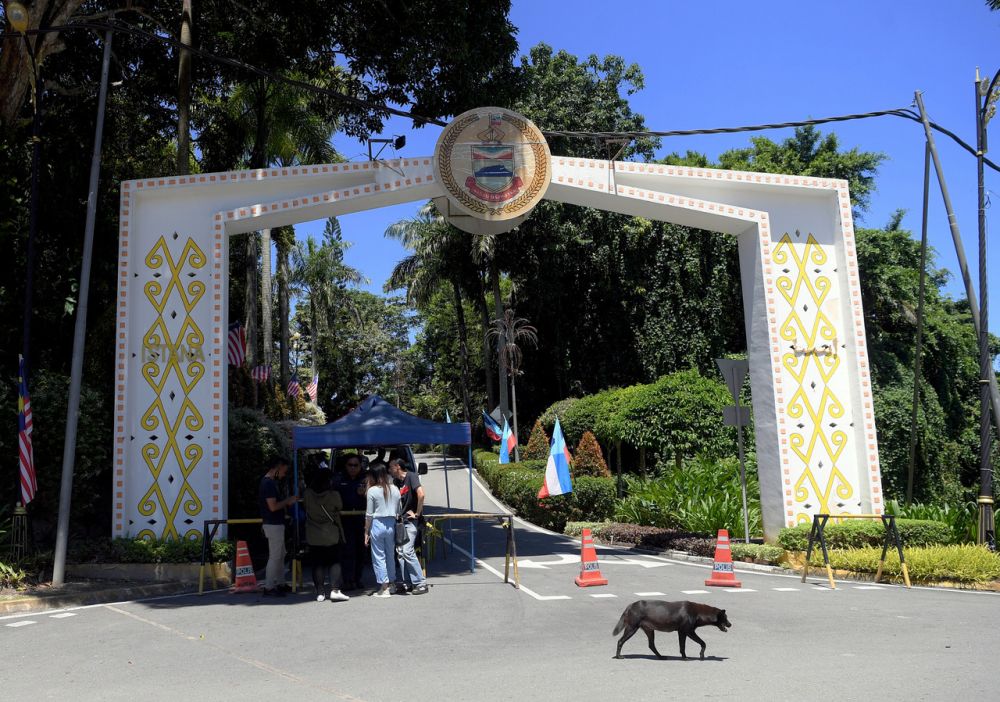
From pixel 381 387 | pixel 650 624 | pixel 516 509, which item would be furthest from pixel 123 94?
pixel 381 387

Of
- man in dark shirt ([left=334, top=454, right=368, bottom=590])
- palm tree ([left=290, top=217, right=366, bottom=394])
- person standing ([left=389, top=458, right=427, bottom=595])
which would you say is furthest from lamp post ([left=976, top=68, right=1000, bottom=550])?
palm tree ([left=290, top=217, right=366, bottom=394])

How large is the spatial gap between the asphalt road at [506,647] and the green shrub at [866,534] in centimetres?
117

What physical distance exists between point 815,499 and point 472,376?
39.6 metres

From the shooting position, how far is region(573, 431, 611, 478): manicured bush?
2323 cm

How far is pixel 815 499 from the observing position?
13.8 m

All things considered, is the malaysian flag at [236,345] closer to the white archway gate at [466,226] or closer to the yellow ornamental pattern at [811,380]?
the white archway gate at [466,226]

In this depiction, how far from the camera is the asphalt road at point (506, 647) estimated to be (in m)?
6.21

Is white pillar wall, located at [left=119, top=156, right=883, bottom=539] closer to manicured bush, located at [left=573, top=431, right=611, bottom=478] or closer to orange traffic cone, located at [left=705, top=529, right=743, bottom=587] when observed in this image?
orange traffic cone, located at [left=705, top=529, right=743, bottom=587]

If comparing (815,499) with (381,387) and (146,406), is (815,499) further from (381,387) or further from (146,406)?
(381,387)

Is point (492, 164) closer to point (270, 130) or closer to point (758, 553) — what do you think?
point (758, 553)

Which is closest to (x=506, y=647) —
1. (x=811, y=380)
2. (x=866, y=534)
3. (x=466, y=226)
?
(x=866, y=534)

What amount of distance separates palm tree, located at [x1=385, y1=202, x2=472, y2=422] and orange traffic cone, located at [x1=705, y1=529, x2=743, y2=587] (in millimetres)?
30238

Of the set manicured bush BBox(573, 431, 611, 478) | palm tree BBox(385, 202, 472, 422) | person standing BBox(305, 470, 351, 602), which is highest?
palm tree BBox(385, 202, 472, 422)

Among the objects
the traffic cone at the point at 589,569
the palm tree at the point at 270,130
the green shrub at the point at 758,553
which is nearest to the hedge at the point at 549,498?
the green shrub at the point at 758,553
